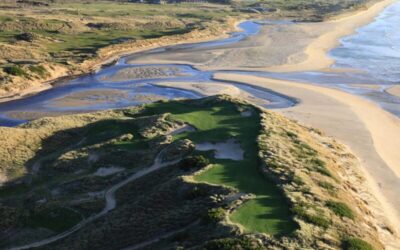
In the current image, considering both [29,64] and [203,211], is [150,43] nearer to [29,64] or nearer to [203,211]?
[29,64]

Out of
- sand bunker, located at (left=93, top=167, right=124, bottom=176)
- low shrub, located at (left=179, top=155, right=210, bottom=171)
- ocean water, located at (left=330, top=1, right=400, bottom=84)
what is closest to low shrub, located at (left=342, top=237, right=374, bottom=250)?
low shrub, located at (left=179, top=155, right=210, bottom=171)

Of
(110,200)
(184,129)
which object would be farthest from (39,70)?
(110,200)

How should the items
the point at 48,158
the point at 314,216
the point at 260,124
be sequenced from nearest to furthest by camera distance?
the point at 314,216 < the point at 48,158 < the point at 260,124

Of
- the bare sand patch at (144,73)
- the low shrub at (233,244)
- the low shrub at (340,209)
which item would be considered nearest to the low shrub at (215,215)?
the low shrub at (233,244)

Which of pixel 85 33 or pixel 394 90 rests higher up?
pixel 85 33

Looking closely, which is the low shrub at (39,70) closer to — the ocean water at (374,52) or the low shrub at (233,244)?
the ocean water at (374,52)

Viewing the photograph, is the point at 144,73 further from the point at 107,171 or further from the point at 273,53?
the point at 107,171

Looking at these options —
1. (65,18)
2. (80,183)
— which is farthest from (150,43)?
(80,183)
